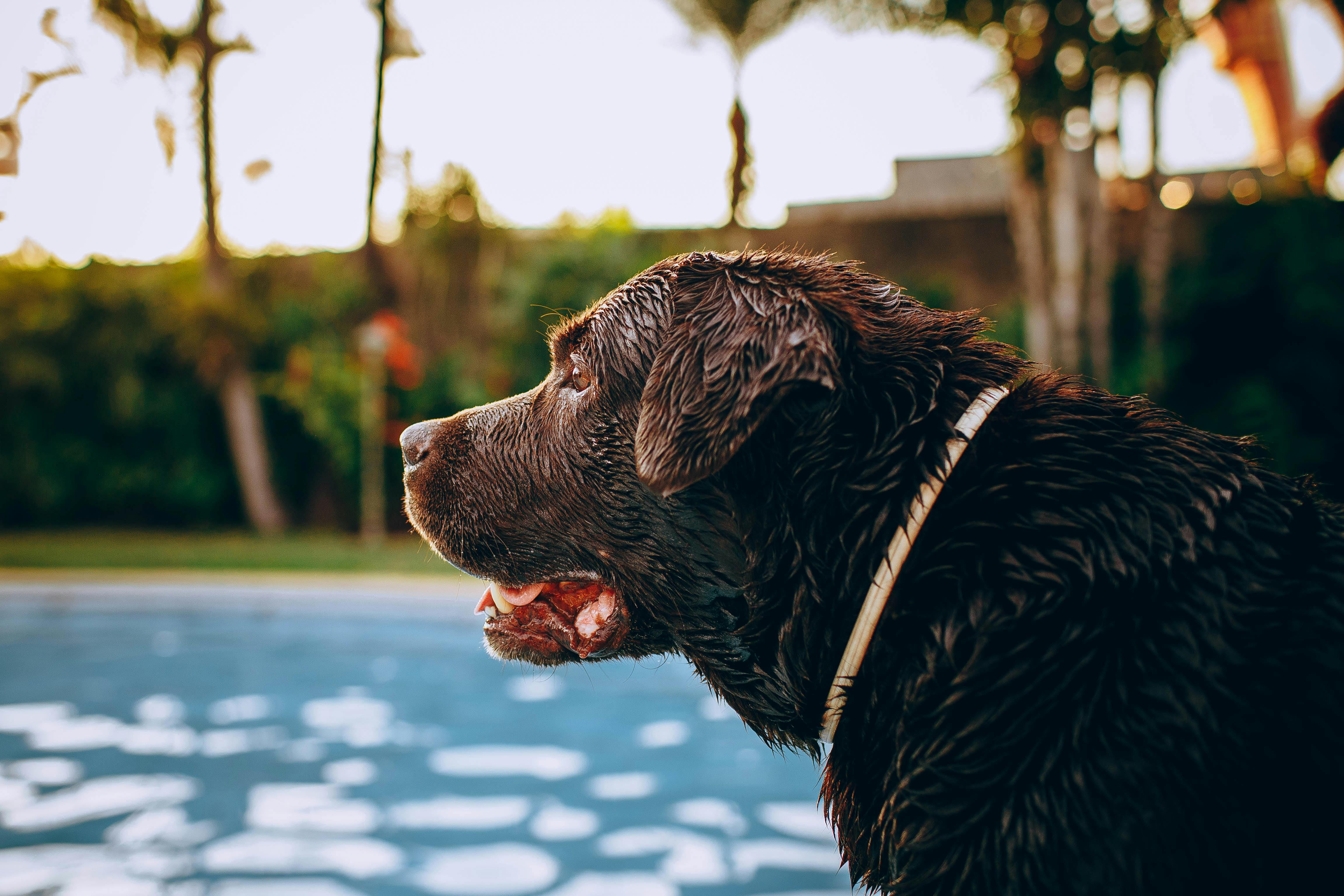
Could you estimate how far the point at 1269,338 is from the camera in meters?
9.44

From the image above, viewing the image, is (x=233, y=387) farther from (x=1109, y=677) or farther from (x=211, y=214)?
(x=1109, y=677)

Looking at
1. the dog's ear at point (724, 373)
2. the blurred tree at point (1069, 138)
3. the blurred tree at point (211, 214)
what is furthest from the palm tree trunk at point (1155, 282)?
the blurred tree at point (211, 214)

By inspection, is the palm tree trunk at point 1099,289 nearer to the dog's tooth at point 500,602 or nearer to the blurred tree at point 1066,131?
the blurred tree at point 1066,131

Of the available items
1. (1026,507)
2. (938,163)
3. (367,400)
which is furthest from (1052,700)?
(938,163)

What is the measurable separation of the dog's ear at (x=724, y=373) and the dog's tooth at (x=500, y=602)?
0.64 meters

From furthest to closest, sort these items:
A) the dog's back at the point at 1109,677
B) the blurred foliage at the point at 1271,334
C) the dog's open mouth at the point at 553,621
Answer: the blurred foliage at the point at 1271,334 < the dog's open mouth at the point at 553,621 < the dog's back at the point at 1109,677

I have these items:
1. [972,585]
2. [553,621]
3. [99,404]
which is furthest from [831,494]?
Result: [99,404]

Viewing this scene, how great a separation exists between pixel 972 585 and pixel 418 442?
1.31 meters

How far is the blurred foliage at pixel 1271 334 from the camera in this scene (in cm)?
795

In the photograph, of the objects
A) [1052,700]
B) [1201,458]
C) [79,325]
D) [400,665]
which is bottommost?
[400,665]

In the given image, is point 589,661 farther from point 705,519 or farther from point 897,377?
point 897,377

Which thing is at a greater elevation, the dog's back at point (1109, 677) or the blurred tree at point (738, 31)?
the blurred tree at point (738, 31)

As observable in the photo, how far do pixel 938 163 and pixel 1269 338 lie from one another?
9682 millimetres

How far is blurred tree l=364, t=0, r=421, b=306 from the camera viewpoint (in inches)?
515
